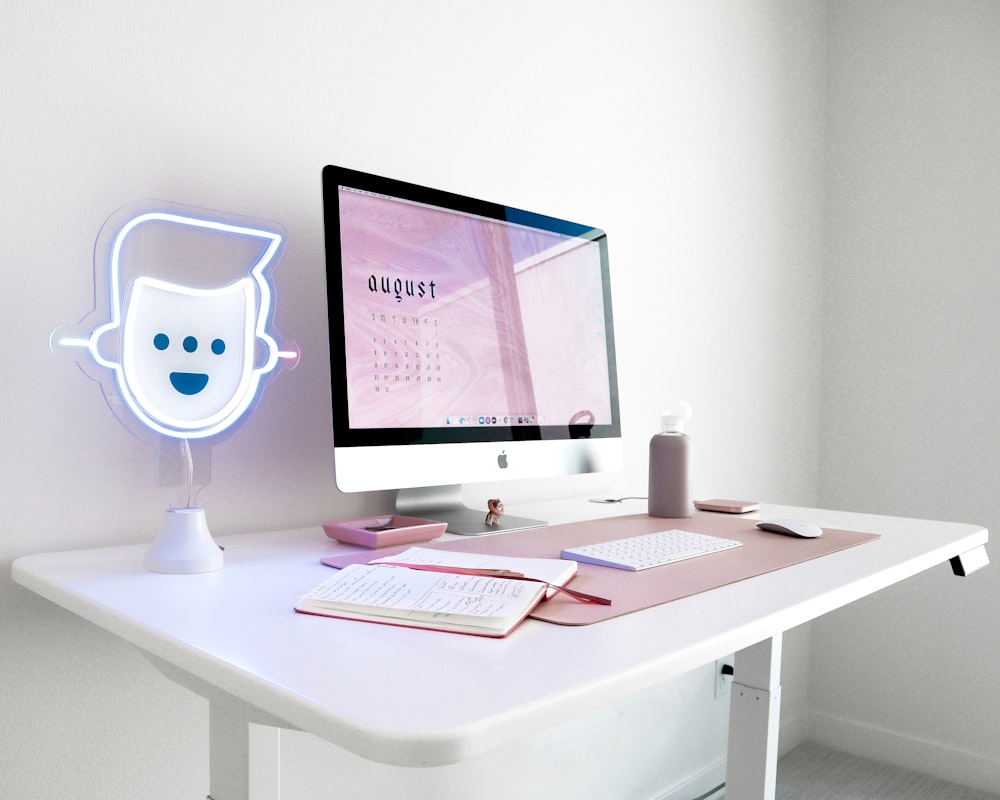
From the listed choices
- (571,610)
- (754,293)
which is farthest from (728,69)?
(571,610)

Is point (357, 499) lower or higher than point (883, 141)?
lower

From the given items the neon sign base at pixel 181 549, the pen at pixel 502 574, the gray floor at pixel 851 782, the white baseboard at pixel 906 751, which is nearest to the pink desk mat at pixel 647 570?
the pen at pixel 502 574

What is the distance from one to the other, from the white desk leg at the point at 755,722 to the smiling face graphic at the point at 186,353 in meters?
0.95

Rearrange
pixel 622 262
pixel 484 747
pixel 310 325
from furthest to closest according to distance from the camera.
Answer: pixel 622 262
pixel 310 325
pixel 484 747

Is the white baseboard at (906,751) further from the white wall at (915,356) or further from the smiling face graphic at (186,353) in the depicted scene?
the smiling face graphic at (186,353)

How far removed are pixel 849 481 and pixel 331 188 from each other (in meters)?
2.02

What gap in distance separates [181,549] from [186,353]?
0.21 m

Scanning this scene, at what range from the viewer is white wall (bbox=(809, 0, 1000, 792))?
2.23 m

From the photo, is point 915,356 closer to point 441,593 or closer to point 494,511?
point 494,511

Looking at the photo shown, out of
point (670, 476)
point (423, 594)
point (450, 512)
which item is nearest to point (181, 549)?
point (423, 594)

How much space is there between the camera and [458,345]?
3.93ft

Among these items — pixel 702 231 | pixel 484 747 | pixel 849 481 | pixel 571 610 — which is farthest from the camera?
pixel 849 481

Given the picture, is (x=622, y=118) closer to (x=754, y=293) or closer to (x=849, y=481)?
(x=754, y=293)

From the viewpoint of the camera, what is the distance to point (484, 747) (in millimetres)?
467
